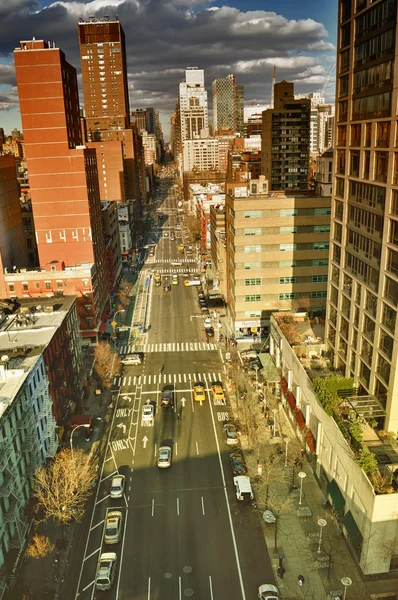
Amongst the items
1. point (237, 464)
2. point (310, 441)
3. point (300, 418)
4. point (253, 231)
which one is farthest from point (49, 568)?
point (253, 231)

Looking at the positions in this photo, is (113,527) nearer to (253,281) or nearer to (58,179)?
(253,281)

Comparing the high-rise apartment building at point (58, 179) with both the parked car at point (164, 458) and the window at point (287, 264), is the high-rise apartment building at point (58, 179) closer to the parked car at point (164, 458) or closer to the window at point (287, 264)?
the window at point (287, 264)

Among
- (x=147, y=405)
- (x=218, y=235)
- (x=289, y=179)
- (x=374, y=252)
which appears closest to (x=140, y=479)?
(x=147, y=405)

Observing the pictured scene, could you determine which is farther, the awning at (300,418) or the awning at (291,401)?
the awning at (291,401)

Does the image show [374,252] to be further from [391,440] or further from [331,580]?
[331,580]

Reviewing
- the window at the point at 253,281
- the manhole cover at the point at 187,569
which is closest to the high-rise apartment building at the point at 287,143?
the window at the point at 253,281

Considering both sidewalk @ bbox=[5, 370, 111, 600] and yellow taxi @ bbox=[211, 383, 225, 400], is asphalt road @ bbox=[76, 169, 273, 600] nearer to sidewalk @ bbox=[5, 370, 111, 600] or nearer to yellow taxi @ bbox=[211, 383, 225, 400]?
yellow taxi @ bbox=[211, 383, 225, 400]

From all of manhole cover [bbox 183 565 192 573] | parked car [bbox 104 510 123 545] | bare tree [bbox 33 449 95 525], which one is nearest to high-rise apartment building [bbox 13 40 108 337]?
bare tree [bbox 33 449 95 525]
